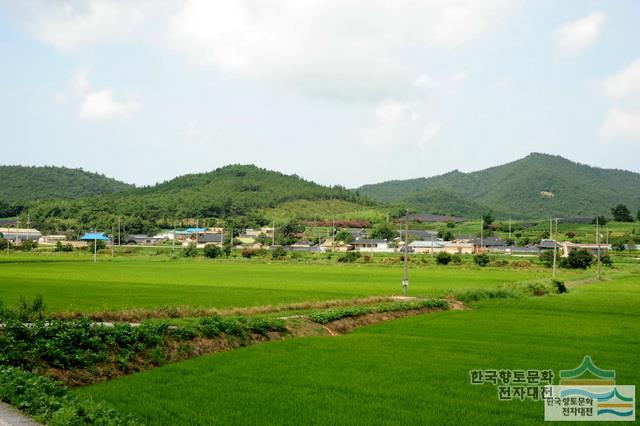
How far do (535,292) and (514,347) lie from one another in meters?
24.8

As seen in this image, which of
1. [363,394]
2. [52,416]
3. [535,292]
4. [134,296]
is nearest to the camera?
[52,416]

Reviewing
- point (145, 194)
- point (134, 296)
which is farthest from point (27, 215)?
point (134, 296)

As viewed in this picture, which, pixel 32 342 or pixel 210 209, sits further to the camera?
pixel 210 209

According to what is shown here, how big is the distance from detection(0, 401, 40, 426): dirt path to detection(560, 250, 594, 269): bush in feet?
240

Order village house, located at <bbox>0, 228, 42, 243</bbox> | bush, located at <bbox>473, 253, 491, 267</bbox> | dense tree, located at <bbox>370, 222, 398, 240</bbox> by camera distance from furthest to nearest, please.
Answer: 1. dense tree, located at <bbox>370, 222, 398, 240</bbox>
2. village house, located at <bbox>0, 228, 42, 243</bbox>
3. bush, located at <bbox>473, 253, 491, 267</bbox>

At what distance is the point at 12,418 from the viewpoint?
9.40 metres

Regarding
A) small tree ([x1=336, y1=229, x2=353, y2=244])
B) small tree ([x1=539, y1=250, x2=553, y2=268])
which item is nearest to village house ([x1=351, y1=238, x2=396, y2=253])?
small tree ([x1=336, y1=229, x2=353, y2=244])

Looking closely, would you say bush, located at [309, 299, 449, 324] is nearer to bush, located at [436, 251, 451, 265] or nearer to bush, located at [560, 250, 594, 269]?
bush, located at [560, 250, 594, 269]

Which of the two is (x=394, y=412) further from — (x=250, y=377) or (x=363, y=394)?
(x=250, y=377)

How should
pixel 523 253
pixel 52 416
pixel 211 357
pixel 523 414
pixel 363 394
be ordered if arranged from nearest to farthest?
pixel 52 416
pixel 523 414
pixel 363 394
pixel 211 357
pixel 523 253

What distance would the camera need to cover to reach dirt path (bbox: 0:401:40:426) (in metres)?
9.08

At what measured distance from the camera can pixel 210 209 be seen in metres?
170

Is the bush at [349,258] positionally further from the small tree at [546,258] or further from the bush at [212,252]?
the small tree at [546,258]

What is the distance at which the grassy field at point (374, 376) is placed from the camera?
1098 cm
